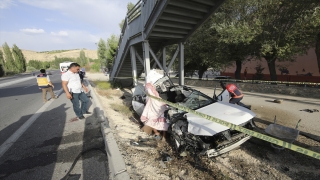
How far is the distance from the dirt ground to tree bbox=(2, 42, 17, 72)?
50.2 metres

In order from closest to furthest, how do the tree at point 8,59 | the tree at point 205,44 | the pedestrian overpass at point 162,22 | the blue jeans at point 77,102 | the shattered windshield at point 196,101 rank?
1. the shattered windshield at point 196,101
2. the blue jeans at point 77,102
3. the pedestrian overpass at point 162,22
4. the tree at point 205,44
5. the tree at point 8,59

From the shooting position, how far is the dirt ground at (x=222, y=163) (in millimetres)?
2686

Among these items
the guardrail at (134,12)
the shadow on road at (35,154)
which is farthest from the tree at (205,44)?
the shadow on road at (35,154)

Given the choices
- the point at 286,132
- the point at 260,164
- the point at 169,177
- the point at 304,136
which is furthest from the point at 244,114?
the point at 304,136

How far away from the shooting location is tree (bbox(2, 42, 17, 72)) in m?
37.8

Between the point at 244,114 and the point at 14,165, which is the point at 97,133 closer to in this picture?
the point at 14,165

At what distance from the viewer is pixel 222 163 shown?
3.05 metres

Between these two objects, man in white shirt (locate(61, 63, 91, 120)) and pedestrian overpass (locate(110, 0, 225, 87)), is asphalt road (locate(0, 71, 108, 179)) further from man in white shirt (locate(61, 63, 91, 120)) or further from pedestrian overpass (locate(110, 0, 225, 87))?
pedestrian overpass (locate(110, 0, 225, 87))

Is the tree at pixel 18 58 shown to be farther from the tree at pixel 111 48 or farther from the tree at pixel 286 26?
the tree at pixel 286 26

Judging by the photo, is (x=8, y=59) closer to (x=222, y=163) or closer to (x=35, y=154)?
(x=35, y=154)

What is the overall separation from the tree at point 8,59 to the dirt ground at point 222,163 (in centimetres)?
5020

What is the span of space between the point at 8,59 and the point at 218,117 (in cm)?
5244

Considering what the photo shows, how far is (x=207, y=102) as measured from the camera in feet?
13.3

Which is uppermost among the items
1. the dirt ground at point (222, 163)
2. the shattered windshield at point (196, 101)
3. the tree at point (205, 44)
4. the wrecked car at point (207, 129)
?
the tree at point (205, 44)
